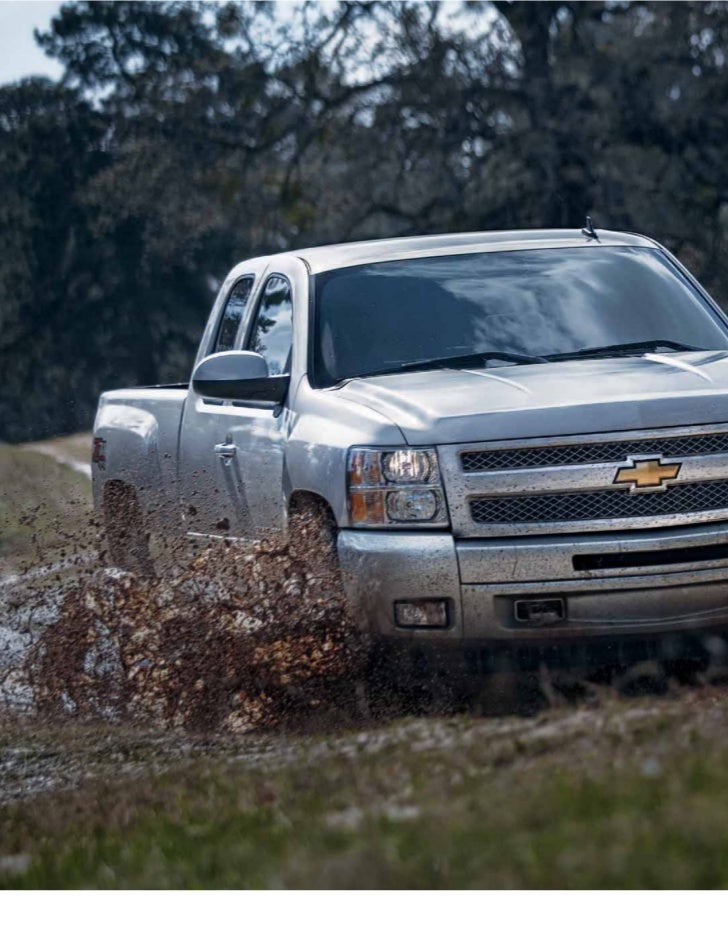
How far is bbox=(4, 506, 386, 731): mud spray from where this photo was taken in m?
6.28

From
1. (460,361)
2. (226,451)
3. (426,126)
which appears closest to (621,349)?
(460,361)

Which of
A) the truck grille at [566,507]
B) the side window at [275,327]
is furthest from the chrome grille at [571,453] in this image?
the side window at [275,327]

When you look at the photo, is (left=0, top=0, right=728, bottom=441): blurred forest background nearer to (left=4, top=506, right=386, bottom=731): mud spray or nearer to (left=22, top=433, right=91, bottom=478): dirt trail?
(left=22, top=433, right=91, bottom=478): dirt trail

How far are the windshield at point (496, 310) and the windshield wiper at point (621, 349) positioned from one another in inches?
1.2

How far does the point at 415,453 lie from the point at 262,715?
3.82ft

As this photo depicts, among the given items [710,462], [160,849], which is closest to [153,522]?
[710,462]

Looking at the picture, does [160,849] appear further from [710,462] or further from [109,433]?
[109,433]

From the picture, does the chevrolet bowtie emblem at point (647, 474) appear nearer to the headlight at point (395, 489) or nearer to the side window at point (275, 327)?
the headlight at point (395, 489)

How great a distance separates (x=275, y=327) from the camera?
7941 mm

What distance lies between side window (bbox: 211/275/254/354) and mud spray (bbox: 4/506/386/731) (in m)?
1.76

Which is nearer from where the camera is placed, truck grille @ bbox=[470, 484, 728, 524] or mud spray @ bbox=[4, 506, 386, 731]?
truck grille @ bbox=[470, 484, 728, 524]

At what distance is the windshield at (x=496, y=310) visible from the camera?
720 cm

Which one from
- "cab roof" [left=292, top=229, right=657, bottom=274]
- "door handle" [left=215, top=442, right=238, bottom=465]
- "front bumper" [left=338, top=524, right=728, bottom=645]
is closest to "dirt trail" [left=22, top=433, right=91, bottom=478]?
"cab roof" [left=292, top=229, right=657, bottom=274]

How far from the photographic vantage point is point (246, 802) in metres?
4.82
